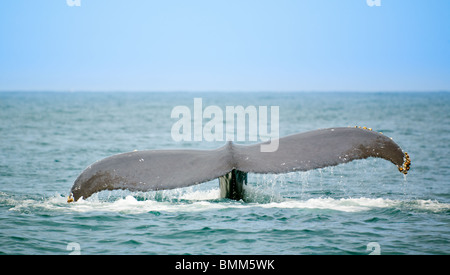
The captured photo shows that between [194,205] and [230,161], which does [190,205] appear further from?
[230,161]

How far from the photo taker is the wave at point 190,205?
9.05 metres

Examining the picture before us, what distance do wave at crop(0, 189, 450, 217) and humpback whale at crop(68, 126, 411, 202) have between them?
6.53 feet

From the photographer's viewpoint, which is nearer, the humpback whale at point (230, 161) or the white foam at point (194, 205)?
the humpback whale at point (230, 161)

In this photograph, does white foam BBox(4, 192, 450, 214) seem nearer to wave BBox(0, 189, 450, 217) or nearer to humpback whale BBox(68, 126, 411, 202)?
wave BBox(0, 189, 450, 217)

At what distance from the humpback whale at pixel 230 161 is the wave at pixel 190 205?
6.53 ft

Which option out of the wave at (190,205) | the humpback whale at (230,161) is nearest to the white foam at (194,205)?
the wave at (190,205)

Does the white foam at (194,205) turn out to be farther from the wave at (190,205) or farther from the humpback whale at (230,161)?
the humpback whale at (230,161)

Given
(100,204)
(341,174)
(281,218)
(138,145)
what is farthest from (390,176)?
(138,145)

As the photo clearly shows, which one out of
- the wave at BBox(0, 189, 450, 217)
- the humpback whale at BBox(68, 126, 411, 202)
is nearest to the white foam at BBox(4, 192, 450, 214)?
the wave at BBox(0, 189, 450, 217)

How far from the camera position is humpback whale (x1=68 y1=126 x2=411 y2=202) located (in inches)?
251

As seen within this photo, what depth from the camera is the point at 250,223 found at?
830 cm

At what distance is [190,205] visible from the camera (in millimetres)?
9336

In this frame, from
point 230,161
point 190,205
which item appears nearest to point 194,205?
point 190,205
